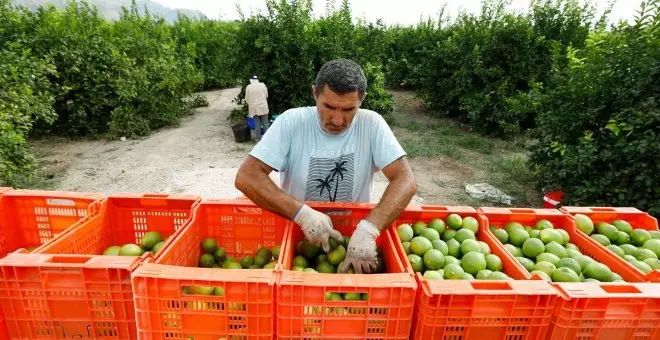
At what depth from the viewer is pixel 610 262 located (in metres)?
2.48

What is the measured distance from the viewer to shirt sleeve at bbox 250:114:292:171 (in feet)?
9.12

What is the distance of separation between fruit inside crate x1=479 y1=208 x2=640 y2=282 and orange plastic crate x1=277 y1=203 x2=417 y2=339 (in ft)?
2.45

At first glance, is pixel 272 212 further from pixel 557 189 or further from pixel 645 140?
pixel 557 189

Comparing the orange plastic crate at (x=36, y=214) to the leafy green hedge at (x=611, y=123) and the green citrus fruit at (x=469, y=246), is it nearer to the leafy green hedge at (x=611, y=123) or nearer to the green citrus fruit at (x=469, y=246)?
the green citrus fruit at (x=469, y=246)

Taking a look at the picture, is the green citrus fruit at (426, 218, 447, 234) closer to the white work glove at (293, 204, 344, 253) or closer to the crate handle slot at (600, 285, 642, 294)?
the white work glove at (293, 204, 344, 253)

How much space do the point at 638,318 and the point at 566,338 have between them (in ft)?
1.15

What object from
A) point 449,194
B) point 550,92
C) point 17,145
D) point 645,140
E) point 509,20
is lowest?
point 449,194

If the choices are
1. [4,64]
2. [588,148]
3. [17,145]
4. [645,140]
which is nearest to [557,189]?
[588,148]

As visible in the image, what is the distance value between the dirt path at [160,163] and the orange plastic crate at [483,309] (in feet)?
17.0

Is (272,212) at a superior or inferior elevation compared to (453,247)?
superior

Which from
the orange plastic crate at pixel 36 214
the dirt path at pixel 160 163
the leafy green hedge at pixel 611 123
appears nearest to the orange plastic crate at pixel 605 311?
the orange plastic crate at pixel 36 214

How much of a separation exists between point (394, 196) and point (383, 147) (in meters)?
0.44

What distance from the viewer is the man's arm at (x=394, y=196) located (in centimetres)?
Answer: 249

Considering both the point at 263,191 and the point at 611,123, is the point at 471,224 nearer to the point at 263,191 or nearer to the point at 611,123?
the point at 263,191
